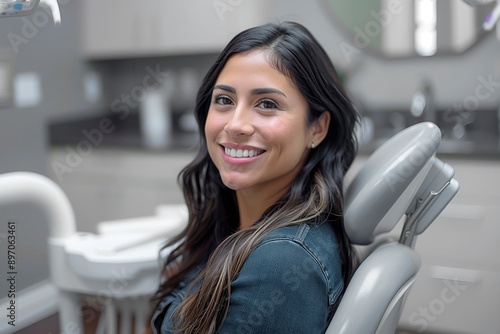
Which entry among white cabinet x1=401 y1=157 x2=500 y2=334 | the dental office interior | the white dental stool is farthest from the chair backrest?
white cabinet x1=401 y1=157 x2=500 y2=334

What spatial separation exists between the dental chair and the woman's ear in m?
0.11

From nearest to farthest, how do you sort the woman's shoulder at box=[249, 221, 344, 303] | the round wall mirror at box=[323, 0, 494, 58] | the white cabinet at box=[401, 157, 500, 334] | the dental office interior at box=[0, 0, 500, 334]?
the woman's shoulder at box=[249, 221, 344, 303] < the dental office interior at box=[0, 0, 500, 334] < the white cabinet at box=[401, 157, 500, 334] < the round wall mirror at box=[323, 0, 494, 58]

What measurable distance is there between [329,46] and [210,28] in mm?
613

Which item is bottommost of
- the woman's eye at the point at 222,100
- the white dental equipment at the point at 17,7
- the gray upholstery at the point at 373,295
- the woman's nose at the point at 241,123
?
the gray upholstery at the point at 373,295

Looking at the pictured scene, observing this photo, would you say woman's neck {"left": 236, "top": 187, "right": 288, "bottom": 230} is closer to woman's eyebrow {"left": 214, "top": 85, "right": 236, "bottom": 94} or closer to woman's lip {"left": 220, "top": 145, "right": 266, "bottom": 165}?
woman's lip {"left": 220, "top": 145, "right": 266, "bottom": 165}

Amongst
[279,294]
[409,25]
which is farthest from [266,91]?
[409,25]

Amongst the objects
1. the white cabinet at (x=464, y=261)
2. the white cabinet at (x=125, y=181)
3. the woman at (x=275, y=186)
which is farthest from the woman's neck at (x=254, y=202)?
the white cabinet at (x=125, y=181)

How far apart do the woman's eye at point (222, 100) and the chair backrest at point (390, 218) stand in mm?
298

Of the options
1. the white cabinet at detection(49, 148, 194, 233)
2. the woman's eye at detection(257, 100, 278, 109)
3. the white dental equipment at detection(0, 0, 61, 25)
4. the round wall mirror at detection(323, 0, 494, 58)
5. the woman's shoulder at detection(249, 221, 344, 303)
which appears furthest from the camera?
the white cabinet at detection(49, 148, 194, 233)

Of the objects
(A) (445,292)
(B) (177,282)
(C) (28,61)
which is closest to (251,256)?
(B) (177,282)

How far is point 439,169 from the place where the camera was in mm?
1104

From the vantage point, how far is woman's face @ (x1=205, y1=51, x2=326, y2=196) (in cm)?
106

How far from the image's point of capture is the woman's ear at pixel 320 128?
3.75 ft

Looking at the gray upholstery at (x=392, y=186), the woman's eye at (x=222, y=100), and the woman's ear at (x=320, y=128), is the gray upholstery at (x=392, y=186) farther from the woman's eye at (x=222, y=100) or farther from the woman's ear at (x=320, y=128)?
the woman's eye at (x=222, y=100)
